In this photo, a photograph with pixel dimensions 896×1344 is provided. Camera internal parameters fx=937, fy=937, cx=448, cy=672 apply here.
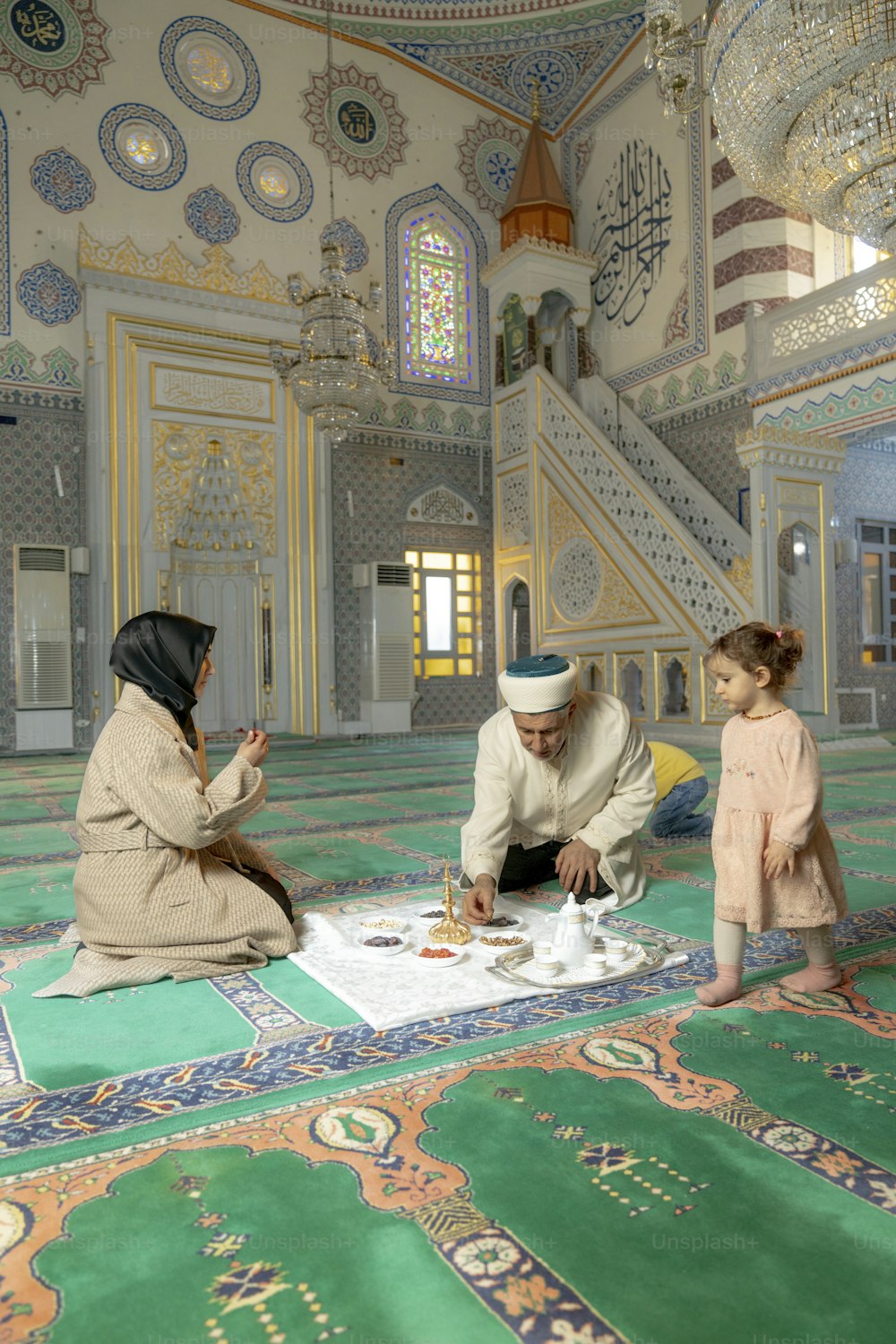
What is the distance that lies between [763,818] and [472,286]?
9678 mm

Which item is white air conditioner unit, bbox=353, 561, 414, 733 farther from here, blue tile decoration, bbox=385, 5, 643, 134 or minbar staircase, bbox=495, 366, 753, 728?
blue tile decoration, bbox=385, 5, 643, 134

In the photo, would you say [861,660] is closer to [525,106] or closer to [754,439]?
[754,439]

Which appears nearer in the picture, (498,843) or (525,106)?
(498,843)

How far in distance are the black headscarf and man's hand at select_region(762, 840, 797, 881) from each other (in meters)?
1.26

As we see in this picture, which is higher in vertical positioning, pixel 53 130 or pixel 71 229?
pixel 53 130

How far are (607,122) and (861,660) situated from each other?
6.19 metres

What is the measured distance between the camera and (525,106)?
34.0ft

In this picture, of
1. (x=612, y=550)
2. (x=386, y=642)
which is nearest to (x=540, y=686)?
(x=612, y=550)

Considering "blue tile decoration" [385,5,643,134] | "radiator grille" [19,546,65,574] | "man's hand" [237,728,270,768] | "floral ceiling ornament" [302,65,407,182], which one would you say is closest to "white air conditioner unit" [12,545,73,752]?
"radiator grille" [19,546,65,574]

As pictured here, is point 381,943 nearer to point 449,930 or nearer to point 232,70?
point 449,930

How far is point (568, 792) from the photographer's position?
8.53ft

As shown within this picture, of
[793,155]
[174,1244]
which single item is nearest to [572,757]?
[174,1244]

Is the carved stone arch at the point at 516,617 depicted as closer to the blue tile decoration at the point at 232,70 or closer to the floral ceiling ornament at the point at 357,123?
the floral ceiling ornament at the point at 357,123

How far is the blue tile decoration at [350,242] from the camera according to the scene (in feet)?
30.6
